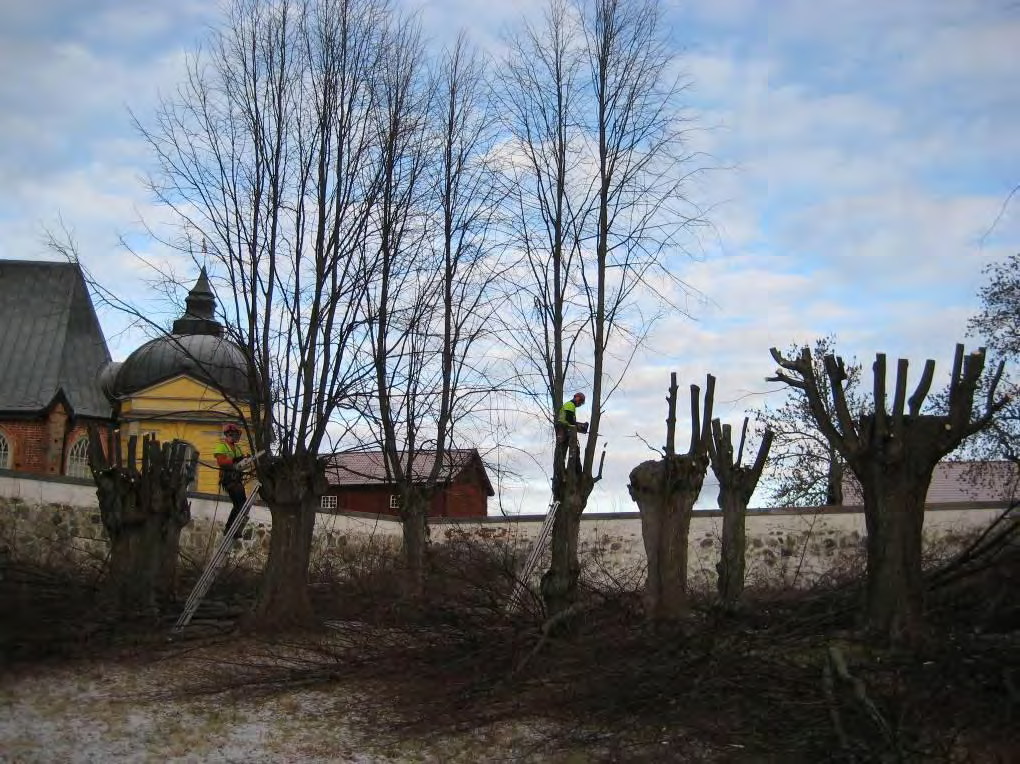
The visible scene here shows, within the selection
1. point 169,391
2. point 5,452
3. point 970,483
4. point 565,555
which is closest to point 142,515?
point 565,555

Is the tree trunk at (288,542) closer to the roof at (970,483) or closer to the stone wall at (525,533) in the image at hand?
the stone wall at (525,533)

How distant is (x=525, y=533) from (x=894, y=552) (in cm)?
1082

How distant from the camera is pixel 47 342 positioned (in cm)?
3372

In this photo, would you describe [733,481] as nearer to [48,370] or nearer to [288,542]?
[288,542]

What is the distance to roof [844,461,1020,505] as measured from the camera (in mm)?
27438

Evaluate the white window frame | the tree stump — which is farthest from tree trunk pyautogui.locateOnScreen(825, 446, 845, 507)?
the white window frame

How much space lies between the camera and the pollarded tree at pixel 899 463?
26.3ft

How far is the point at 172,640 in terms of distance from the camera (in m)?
10.6

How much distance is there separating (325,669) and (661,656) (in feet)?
9.31

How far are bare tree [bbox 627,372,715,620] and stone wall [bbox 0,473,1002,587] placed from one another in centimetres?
505

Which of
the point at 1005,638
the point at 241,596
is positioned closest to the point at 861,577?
the point at 1005,638

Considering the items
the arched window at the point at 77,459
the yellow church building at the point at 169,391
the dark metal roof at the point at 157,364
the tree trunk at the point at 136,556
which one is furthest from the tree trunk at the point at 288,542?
the arched window at the point at 77,459

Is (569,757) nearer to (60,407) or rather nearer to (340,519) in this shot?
(340,519)

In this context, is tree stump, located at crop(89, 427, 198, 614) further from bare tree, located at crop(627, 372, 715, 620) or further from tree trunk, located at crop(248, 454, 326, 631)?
bare tree, located at crop(627, 372, 715, 620)
